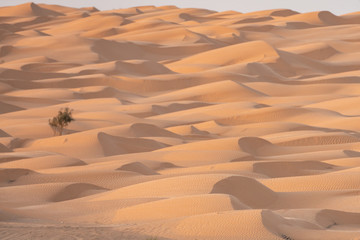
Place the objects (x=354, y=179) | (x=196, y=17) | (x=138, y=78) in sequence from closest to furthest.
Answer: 1. (x=354, y=179)
2. (x=138, y=78)
3. (x=196, y=17)

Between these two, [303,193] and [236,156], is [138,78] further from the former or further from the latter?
[303,193]

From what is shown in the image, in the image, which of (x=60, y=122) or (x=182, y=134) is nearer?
(x=60, y=122)

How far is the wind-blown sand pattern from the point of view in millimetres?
10875

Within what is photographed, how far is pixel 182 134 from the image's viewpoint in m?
25.8

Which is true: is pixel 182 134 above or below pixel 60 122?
below

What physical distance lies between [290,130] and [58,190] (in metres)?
12.8

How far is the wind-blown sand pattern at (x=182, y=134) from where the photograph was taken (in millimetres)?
10875

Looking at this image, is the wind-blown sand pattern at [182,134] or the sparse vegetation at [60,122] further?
the sparse vegetation at [60,122]

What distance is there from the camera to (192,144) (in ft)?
70.9

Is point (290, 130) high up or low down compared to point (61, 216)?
down

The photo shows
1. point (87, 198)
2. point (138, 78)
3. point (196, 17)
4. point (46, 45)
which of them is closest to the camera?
point (87, 198)

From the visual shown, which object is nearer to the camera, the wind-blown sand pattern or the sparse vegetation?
the wind-blown sand pattern

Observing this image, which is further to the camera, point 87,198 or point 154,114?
point 154,114

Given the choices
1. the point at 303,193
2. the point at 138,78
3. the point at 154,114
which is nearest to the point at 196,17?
the point at 138,78
